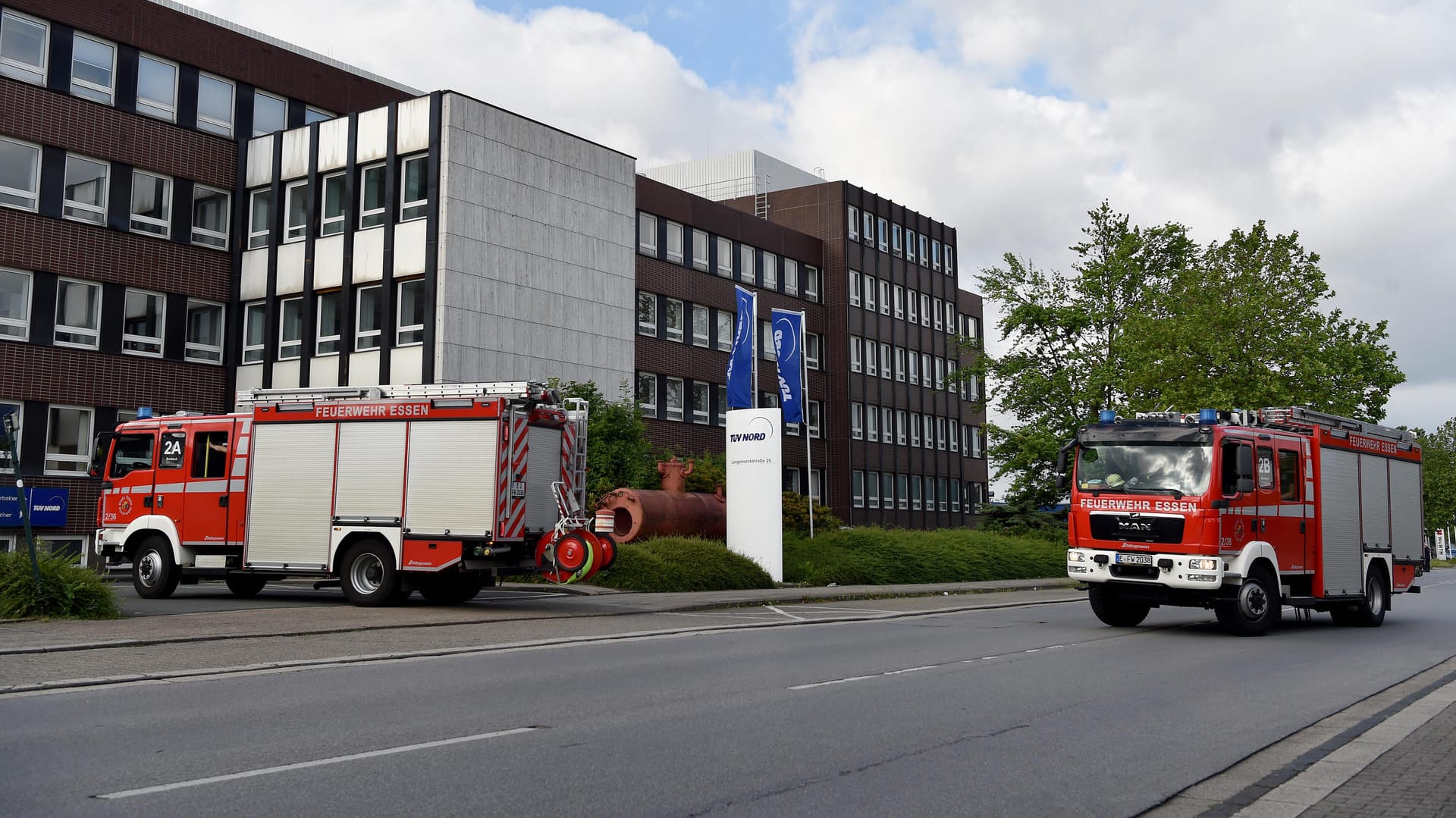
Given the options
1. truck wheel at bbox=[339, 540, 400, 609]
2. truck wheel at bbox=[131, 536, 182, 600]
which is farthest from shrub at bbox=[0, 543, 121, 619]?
truck wheel at bbox=[131, 536, 182, 600]

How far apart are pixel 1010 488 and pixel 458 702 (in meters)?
41.5

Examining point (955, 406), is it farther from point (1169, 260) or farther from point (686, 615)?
point (686, 615)

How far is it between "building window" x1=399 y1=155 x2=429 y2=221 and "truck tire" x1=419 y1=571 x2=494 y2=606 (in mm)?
15762

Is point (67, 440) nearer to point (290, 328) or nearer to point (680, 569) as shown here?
point (290, 328)

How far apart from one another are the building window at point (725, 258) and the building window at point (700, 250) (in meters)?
0.92

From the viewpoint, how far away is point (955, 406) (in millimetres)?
65438

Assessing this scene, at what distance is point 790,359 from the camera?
31.8 meters

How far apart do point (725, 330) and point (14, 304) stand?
23514 millimetres

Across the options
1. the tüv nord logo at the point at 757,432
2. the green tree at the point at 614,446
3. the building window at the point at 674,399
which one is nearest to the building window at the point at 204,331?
the green tree at the point at 614,446

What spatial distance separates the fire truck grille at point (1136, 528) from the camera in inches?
663

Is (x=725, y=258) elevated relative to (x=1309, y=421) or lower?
elevated

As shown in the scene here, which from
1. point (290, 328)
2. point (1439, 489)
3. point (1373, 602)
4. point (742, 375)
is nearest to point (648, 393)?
point (290, 328)

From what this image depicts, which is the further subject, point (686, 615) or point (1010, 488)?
point (1010, 488)

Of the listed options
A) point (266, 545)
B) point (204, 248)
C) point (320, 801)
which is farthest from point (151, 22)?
point (320, 801)
